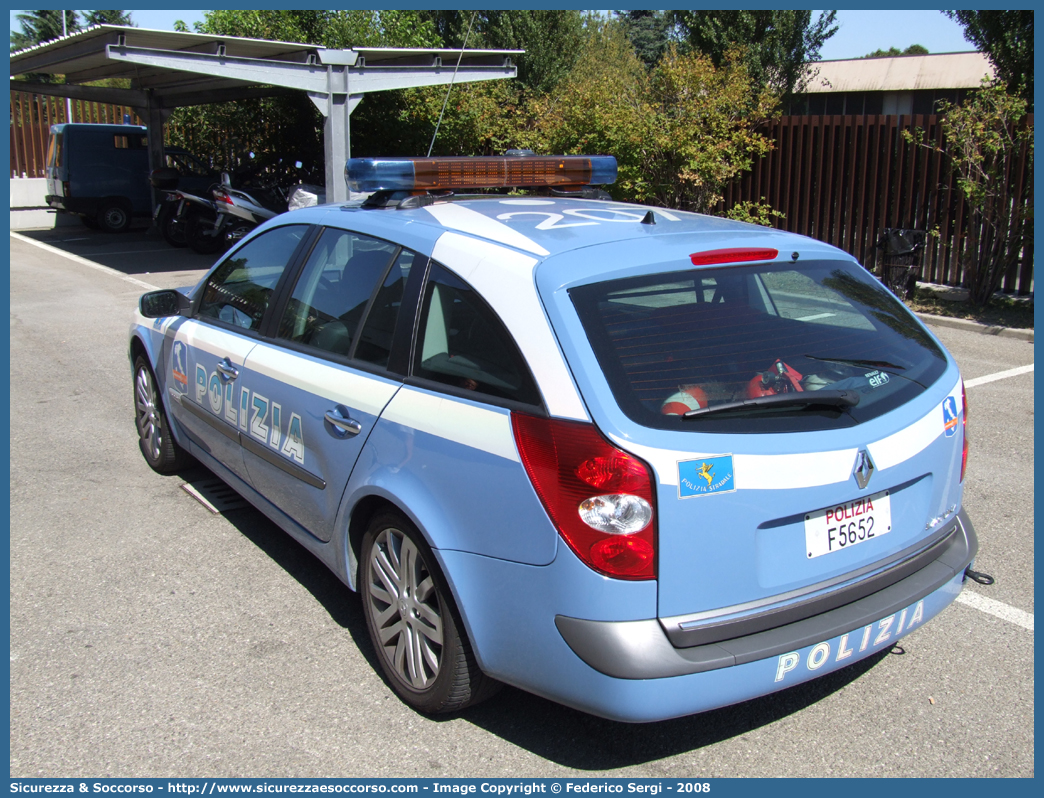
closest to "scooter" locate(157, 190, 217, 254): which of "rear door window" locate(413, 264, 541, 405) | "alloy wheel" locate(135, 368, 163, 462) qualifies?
"alloy wheel" locate(135, 368, 163, 462)

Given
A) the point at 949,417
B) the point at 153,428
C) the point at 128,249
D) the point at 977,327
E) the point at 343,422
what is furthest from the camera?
the point at 128,249

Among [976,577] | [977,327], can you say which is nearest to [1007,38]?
[977,327]

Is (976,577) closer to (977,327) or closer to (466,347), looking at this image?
(466,347)

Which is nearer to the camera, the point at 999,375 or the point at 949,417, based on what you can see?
the point at 949,417

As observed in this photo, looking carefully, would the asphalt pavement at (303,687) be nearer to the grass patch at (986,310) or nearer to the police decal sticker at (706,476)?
the police decal sticker at (706,476)

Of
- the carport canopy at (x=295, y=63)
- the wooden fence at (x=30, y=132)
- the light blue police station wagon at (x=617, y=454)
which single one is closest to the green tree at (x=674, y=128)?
the carport canopy at (x=295, y=63)

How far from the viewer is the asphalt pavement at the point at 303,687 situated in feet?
9.42

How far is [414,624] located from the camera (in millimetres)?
3061

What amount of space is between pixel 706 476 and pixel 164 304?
11.0ft

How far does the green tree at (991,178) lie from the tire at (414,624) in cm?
943

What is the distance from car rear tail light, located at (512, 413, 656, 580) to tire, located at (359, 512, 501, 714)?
0.59 meters

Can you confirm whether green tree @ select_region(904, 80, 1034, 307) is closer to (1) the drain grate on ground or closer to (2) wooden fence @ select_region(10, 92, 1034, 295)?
(2) wooden fence @ select_region(10, 92, 1034, 295)

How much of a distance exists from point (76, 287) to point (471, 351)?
12.3 m
